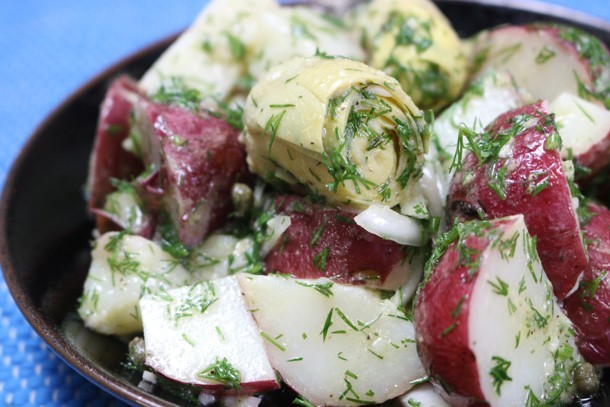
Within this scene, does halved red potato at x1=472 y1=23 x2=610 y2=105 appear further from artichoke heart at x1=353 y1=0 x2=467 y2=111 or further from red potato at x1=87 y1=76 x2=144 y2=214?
red potato at x1=87 y1=76 x2=144 y2=214

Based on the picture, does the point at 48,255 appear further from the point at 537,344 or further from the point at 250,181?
the point at 537,344

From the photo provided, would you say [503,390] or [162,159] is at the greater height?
[162,159]

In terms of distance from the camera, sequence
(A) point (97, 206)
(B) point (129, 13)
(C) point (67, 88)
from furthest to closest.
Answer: (B) point (129, 13), (C) point (67, 88), (A) point (97, 206)

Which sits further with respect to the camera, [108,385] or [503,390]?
[108,385]

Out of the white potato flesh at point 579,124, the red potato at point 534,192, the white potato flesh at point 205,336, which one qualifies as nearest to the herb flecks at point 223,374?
the white potato flesh at point 205,336

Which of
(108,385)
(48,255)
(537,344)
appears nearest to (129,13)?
(48,255)

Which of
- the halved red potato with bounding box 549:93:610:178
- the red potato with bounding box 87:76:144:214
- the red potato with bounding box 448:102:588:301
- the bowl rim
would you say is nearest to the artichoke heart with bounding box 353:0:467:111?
the halved red potato with bounding box 549:93:610:178

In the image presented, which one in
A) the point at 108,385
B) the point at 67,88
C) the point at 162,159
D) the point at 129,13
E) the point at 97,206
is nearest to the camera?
the point at 108,385
